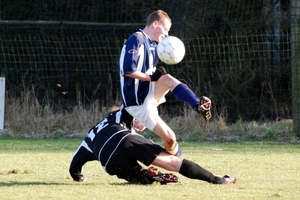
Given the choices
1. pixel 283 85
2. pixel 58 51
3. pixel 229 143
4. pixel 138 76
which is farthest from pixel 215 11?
pixel 138 76

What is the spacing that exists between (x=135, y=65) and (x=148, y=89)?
280mm

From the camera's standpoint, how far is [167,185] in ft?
25.1

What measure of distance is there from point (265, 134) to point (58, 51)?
5.95 m

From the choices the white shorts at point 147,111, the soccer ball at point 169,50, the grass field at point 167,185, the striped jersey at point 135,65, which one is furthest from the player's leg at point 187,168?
the soccer ball at point 169,50

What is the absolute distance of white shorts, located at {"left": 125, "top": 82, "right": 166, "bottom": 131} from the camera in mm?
7863

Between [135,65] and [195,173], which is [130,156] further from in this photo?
[135,65]

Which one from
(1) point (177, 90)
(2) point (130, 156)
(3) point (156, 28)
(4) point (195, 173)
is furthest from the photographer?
(3) point (156, 28)

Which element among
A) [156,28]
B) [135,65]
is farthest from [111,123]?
[156,28]

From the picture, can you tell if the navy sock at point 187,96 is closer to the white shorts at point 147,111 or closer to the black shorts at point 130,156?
the white shorts at point 147,111

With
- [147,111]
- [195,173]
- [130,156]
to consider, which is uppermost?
[147,111]

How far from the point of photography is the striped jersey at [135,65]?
7.98m

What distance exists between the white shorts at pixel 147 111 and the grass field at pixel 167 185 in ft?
2.10

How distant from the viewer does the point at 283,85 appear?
1661 cm

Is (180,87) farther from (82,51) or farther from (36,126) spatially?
(82,51)
